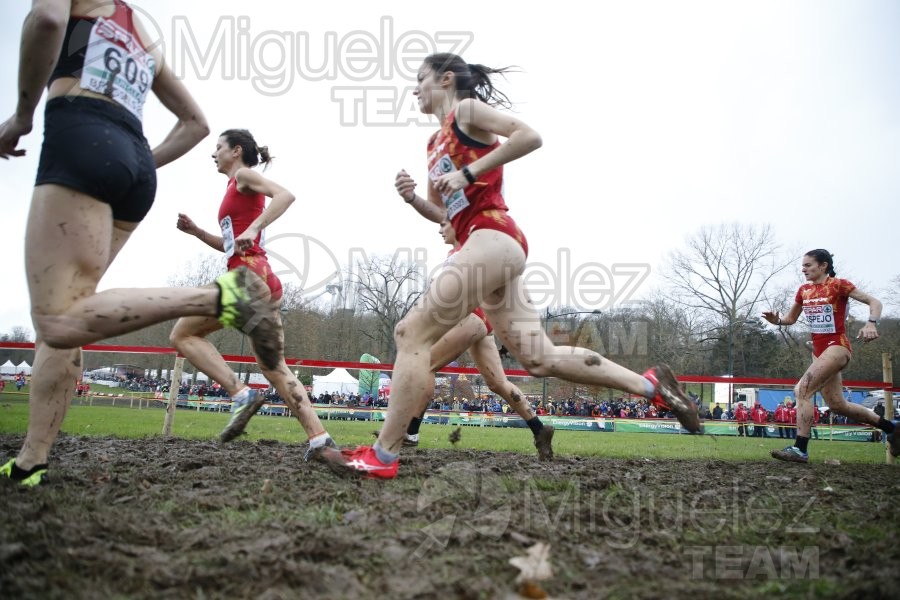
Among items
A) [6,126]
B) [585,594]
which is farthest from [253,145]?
[585,594]

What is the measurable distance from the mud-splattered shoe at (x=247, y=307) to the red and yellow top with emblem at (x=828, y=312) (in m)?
6.30

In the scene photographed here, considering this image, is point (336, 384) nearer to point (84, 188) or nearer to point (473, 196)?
point (473, 196)

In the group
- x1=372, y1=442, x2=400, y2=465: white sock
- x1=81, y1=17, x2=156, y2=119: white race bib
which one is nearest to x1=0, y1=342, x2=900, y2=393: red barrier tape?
x1=372, y1=442, x2=400, y2=465: white sock

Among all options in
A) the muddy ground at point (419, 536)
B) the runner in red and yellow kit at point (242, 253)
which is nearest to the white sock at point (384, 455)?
the muddy ground at point (419, 536)

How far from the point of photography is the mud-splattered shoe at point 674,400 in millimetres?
3180

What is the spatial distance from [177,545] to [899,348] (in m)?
42.7

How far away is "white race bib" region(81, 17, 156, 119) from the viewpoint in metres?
2.53

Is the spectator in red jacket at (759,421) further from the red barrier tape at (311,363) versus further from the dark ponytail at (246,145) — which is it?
the dark ponytail at (246,145)

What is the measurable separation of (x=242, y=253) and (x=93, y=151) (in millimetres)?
1641

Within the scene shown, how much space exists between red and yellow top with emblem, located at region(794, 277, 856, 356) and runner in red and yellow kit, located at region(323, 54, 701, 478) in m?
4.16

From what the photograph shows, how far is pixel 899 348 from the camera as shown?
3306 cm

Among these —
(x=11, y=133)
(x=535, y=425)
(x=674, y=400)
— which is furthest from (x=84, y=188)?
(x=535, y=425)

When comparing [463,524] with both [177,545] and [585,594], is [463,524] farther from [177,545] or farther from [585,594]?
[177,545]

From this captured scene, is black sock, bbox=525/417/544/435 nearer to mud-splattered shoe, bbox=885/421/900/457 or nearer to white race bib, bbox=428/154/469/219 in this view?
white race bib, bbox=428/154/469/219
